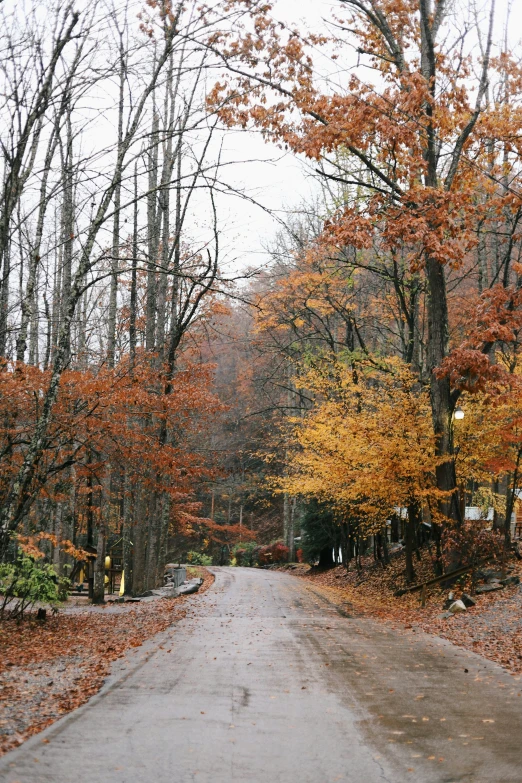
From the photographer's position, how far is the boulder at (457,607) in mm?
14523

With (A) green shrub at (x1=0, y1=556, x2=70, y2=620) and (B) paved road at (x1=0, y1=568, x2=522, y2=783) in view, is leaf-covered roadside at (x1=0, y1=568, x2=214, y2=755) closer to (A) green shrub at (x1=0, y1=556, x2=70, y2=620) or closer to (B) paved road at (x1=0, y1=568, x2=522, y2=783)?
(B) paved road at (x1=0, y1=568, x2=522, y2=783)

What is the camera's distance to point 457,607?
47.9 ft

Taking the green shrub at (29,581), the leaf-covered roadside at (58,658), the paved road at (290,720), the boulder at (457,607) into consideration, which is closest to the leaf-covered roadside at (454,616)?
the boulder at (457,607)

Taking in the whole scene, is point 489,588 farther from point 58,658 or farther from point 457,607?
point 58,658

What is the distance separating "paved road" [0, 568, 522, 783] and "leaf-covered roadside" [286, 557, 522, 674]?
2.15 ft

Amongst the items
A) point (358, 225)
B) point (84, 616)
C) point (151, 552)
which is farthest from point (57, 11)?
point (151, 552)

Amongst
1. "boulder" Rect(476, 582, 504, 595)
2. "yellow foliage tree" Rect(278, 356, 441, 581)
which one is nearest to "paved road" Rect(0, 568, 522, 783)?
"boulder" Rect(476, 582, 504, 595)

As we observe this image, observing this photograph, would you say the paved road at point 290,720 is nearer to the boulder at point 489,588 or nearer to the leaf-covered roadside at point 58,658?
the leaf-covered roadside at point 58,658

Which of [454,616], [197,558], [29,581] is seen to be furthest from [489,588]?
[197,558]

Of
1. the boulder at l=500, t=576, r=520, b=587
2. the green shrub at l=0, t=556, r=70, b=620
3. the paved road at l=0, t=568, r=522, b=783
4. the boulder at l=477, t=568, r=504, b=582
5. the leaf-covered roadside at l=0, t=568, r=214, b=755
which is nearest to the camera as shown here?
the paved road at l=0, t=568, r=522, b=783

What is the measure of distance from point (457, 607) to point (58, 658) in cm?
829

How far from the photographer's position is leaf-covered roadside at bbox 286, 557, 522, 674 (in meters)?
10.7

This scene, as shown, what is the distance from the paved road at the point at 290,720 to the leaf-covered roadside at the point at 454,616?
0.65m

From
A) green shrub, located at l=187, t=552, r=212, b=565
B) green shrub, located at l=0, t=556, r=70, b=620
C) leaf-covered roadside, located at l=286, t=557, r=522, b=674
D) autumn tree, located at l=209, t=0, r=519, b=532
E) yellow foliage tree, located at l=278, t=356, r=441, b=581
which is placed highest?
autumn tree, located at l=209, t=0, r=519, b=532
